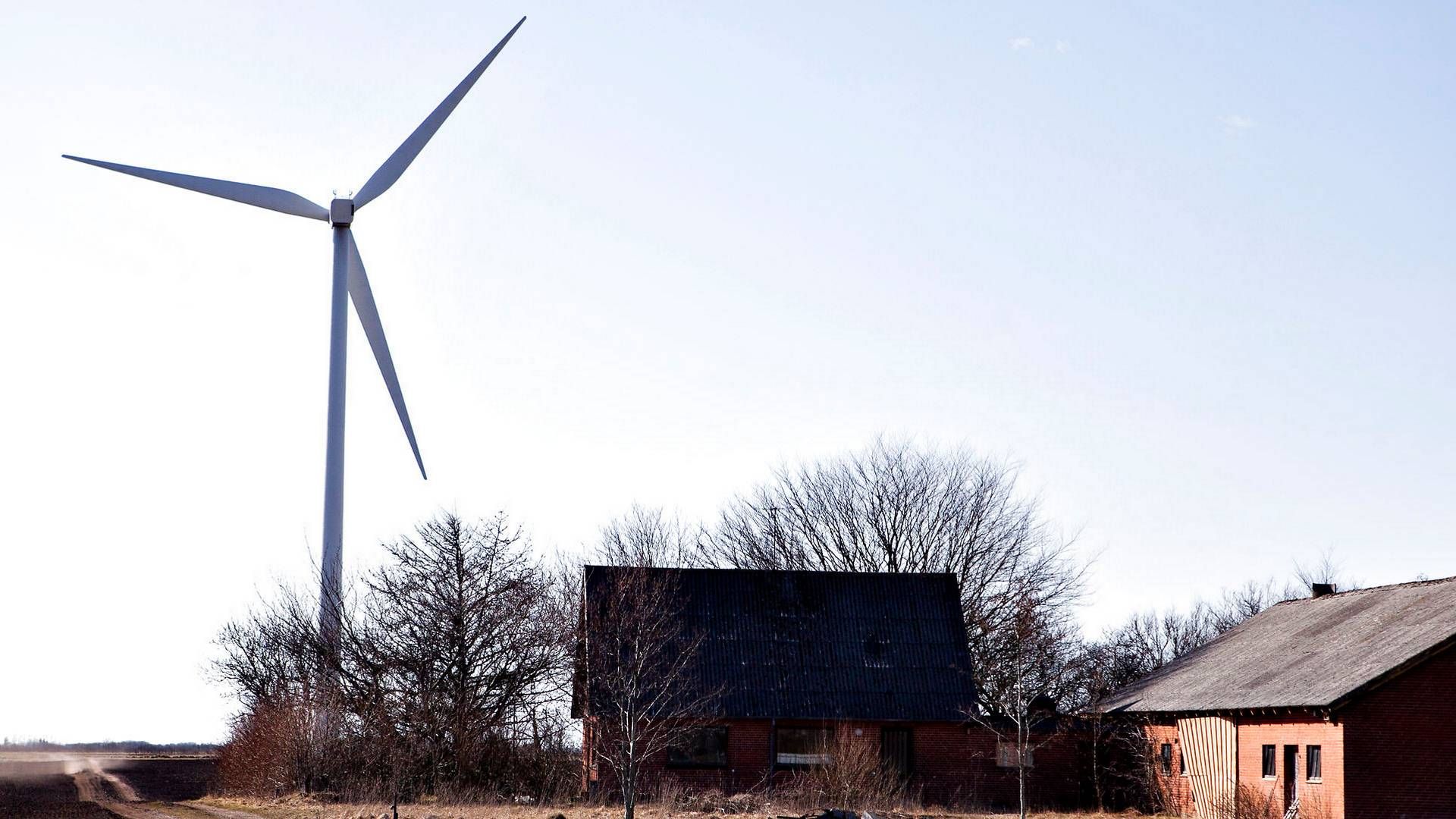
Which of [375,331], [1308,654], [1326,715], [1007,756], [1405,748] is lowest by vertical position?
[1007,756]

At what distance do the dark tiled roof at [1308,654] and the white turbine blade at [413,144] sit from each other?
2404 centimetres

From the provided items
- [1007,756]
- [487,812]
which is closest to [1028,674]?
[1007,756]

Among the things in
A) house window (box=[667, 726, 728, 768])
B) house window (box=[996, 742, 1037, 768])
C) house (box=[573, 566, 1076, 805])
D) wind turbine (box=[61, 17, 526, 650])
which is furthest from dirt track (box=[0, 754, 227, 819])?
house window (box=[996, 742, 1037, 768])

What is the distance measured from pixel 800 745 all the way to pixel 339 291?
55.8 ft

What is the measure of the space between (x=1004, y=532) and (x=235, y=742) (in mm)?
28088

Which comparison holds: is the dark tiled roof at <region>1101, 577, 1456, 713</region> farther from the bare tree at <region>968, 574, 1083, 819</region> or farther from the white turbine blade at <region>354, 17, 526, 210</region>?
the white turbine blade at <region>354, 17, 526, 210</region>

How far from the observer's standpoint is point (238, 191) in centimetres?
3897

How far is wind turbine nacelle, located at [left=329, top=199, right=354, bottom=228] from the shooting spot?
4003 cm

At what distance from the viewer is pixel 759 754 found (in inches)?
1475

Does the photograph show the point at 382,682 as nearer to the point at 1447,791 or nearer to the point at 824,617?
the point at 824,617

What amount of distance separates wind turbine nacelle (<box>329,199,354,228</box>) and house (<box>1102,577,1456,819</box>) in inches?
958

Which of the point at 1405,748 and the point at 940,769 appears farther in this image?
the point at 940,769

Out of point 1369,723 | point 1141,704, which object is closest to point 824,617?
point 1141,704

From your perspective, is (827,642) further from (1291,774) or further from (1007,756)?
(1291,774)
